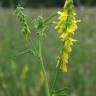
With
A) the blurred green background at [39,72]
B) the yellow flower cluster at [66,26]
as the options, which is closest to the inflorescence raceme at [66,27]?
the yellow flower cluster at [66,26]

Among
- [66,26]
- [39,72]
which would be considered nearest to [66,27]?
[66,26]

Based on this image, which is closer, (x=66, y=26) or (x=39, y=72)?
(x=66, y=26)

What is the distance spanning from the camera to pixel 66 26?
53.5 inches

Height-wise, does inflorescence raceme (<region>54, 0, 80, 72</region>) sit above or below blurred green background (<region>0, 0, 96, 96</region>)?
above

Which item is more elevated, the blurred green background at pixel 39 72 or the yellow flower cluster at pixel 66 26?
the yellow flower cluster at pixel 66 26

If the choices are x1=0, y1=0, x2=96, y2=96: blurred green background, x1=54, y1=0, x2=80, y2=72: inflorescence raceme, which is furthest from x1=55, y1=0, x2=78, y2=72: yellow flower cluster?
x1=0, y1=0, x2=96, y2=96: blurred green background

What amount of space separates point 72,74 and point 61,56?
4503 millimetres

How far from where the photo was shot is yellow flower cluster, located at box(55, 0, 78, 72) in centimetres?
134

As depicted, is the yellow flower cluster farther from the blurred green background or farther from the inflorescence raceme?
the blurred green background

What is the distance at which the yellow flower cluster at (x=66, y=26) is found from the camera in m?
1.34

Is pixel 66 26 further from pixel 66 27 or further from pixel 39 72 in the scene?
pixel 39 72

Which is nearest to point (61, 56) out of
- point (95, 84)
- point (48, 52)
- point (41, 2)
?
point (95, 84)

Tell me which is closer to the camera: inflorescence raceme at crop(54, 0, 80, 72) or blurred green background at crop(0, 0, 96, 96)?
inflorescence raceme at crop(54, 0, 80, 72)

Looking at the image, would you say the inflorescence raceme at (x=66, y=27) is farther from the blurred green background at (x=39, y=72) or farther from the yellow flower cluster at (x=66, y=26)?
the blurred green background at (x=39, y=72)
